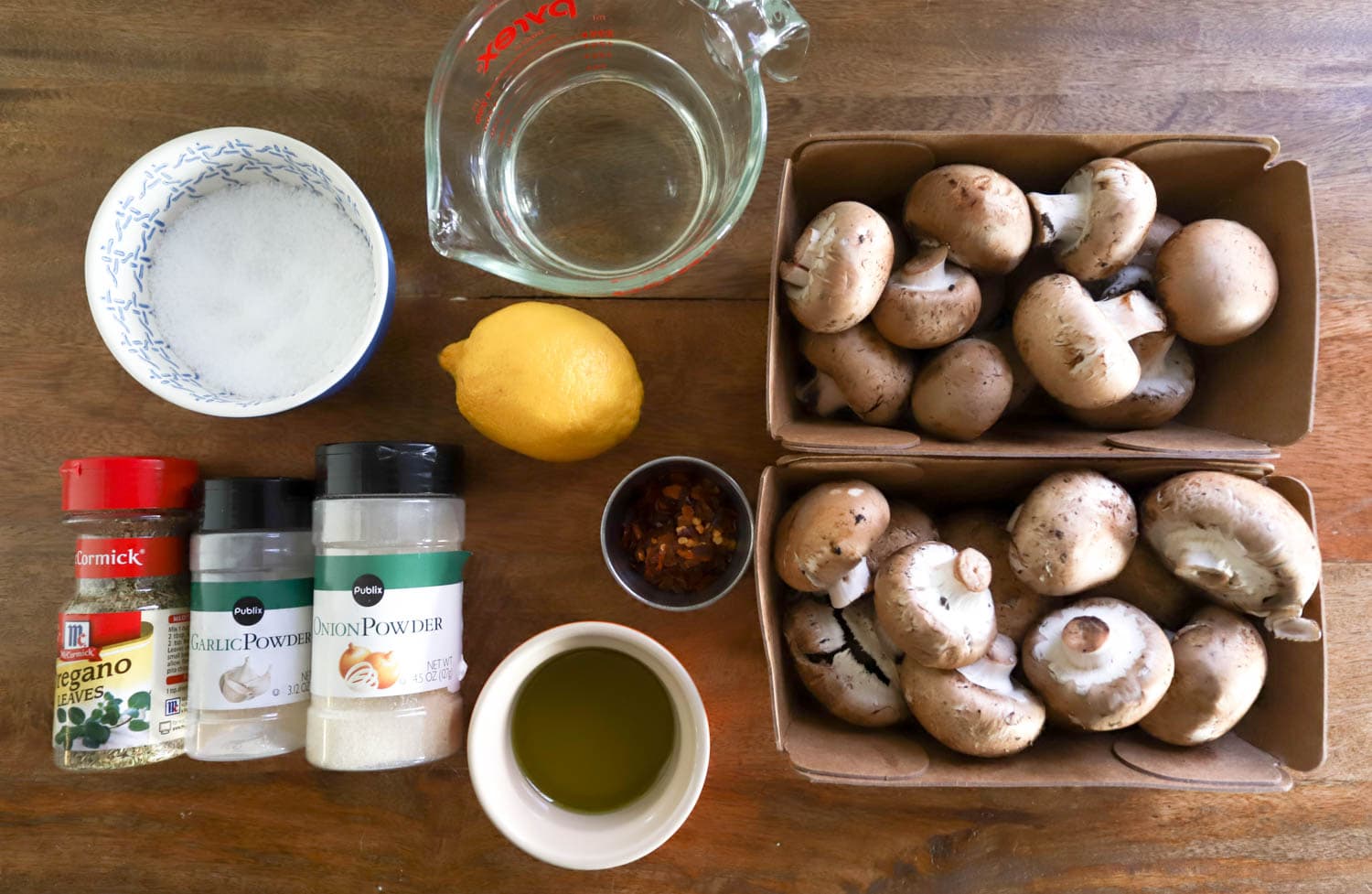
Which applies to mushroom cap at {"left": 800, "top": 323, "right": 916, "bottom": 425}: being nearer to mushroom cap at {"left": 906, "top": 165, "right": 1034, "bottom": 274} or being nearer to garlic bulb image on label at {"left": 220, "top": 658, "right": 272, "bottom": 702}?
mushroom cap at {"left": 906, "top": 165, "right": 1034, "bottom": 274}

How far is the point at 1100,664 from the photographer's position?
0.64 meters

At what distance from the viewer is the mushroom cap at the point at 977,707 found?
644mm

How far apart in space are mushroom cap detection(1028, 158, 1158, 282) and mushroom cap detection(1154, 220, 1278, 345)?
4 centimetres

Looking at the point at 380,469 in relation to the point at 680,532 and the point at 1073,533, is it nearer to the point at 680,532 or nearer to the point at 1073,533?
the point at 680,532

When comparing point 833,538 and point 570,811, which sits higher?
point 833,538

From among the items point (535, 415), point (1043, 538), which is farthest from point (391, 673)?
point (1043, 538)

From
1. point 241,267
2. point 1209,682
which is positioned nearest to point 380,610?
point 241,267

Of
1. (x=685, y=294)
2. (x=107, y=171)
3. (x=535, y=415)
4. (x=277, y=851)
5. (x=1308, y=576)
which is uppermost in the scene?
(x=107, y=171)

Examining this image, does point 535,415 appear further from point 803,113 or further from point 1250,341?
point 1250,341

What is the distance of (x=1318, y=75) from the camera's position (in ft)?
2.70

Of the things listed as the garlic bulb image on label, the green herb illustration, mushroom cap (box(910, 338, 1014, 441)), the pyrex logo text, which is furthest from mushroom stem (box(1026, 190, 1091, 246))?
the green herb illustration

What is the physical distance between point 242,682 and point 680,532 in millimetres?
412

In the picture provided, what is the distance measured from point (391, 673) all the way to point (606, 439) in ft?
0.89

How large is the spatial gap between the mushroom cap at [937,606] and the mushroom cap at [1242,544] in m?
0.17
